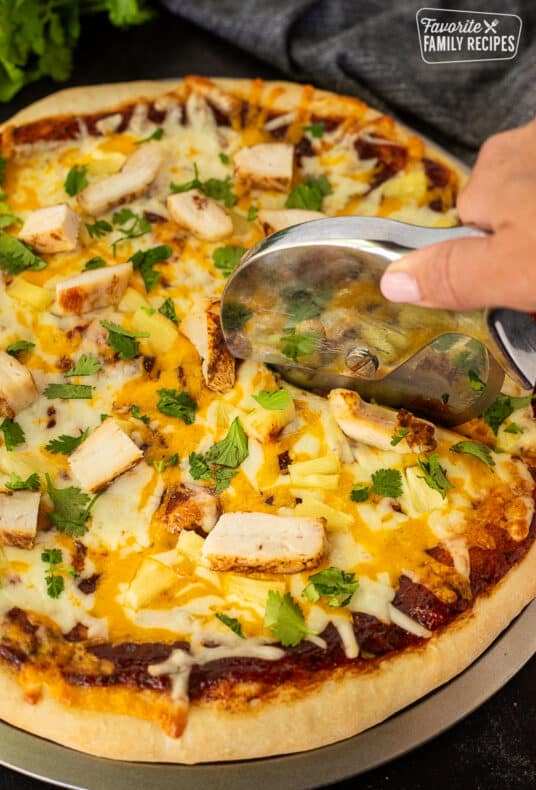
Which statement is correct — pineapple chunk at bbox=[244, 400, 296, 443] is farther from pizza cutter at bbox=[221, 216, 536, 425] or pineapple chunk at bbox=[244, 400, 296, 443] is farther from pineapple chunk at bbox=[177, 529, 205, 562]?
pineapple chunk at bbox=[177, 529, 205, 562]

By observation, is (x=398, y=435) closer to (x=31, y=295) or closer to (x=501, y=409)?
(x=501, y=409)

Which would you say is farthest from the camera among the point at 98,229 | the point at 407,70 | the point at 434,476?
the point at 407,70

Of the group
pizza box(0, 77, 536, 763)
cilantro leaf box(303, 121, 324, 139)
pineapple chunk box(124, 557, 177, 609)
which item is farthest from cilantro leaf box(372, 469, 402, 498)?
cilantro leaf box(303, 121, 324, 139)

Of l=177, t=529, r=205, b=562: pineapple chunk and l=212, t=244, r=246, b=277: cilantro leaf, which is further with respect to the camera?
l=212, t=244, r=246, b=277: cilantro leaf

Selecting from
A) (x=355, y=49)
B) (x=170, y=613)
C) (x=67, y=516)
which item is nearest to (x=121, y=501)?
(x=67, y=516)

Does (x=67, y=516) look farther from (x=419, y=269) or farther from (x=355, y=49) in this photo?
(x=355, y=49)

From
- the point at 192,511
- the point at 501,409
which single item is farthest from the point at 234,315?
the point at 501,409
